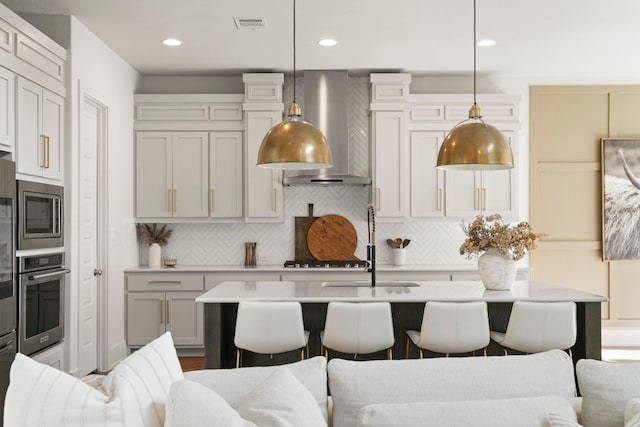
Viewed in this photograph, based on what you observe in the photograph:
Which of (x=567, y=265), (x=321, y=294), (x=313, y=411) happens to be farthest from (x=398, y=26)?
(x=313, y=411)

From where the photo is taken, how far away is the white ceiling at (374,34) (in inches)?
178

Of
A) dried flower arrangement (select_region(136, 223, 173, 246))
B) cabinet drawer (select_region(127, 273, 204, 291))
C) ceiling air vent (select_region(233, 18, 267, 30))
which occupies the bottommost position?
cabinet drawer (select_region(127, 273, 204, 291))

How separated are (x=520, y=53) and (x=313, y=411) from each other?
485cm

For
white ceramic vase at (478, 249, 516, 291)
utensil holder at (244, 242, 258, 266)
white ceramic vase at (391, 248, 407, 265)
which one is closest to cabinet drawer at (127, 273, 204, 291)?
utensil holder at (244, 242, 258, 266)

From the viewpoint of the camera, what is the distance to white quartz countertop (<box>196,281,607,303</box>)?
3.87 meters

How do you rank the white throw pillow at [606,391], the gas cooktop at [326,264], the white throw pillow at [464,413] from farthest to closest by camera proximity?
the gas cooktop at [326,264] < the white throw pillow at [606,391] < the white throw pillow at [464,413]

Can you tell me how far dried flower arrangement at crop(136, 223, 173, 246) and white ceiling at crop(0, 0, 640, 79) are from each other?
1.57 m

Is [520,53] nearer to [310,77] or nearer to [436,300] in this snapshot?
[310,77]

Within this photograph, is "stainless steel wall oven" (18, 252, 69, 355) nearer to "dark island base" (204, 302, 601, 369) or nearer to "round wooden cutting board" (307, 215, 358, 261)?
"dark island base" (204, 302, 601, 369)

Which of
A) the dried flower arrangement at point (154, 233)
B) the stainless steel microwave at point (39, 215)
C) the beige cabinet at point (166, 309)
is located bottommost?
the beige cabinet at point (166, 309)

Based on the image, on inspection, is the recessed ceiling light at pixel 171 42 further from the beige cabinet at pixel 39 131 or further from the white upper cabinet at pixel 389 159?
the white upper cabinet at pixel 389 159

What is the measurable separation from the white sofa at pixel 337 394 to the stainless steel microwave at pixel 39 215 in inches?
87.6

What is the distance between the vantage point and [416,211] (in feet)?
21.0

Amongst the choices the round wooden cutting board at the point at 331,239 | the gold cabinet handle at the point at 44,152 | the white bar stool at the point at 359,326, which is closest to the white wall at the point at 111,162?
the gold cabinet handle at the point at 44,152
